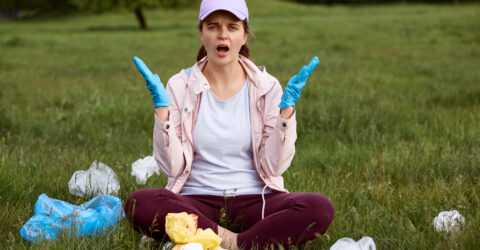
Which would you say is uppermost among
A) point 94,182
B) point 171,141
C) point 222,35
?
point 222,35

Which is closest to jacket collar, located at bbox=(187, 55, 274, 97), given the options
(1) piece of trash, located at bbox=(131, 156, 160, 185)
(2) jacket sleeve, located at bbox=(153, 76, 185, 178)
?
(2) jacket sleeve, located at bbox=(153, 76, 185, 178)

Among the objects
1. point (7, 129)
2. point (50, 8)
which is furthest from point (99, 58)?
point (50, 8)

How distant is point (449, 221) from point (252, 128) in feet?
3.71

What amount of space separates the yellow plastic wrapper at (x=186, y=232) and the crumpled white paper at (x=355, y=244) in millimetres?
581

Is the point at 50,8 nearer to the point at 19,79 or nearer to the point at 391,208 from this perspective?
the point at 19,79

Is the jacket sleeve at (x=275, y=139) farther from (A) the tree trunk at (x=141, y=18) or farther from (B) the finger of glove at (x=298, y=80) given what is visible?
(A) the tree trunk at (x=141, y=18)

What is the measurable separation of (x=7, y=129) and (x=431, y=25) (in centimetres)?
1680

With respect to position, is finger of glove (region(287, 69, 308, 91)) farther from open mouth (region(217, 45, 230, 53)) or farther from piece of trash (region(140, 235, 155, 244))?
piece of trash (region(140, 235, 155, 244))

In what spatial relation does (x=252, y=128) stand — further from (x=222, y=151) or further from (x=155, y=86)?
(x=155, y=86)

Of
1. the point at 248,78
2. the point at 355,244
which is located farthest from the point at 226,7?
the point at 355,244

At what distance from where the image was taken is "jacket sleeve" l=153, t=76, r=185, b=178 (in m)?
2.80

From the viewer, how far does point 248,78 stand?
316 centimetres

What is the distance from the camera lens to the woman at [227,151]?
2828 millimetres

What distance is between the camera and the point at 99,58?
12938 mm
